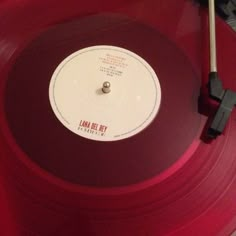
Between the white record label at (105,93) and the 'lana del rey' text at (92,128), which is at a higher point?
the white record label at (105,93)

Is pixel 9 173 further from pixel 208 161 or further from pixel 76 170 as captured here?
pixel 208 161

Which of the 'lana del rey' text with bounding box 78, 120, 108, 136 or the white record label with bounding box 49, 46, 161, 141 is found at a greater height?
the white record label with bounding box 49, 46, 161, 141

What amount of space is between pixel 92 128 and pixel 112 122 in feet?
0.11

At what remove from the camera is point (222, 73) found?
73cm

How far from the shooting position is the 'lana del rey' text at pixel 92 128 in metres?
0.66

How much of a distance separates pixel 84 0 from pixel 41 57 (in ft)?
0.48

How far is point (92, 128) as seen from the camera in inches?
26.1

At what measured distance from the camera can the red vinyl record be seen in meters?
0.60

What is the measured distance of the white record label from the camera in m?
0.67

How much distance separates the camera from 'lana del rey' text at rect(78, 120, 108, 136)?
26.0 inches

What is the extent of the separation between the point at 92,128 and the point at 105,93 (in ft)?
0.23

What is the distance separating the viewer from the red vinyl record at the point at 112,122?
60 centimetres

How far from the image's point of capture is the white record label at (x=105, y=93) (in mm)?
668

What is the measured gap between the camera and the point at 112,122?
67 cm
